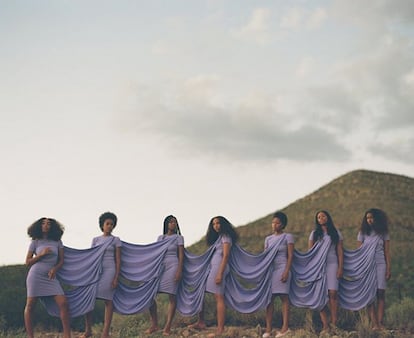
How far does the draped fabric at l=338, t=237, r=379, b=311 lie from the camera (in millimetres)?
13102

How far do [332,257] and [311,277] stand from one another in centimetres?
56

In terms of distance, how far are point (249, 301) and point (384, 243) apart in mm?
2836

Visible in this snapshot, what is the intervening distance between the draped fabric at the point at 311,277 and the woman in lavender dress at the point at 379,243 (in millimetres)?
1008

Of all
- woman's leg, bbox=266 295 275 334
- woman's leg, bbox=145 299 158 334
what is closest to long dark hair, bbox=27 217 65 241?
woman's leg, bbox=145 299 158 334

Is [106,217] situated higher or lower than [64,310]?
higher

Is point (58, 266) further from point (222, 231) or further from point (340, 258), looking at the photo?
point (340, 258)

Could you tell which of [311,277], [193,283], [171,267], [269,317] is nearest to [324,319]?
[311,277]

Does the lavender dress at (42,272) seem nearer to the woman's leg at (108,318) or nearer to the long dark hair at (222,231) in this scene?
the woman's leg at (108,318)

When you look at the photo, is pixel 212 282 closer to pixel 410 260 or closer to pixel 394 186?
pixel 410 260

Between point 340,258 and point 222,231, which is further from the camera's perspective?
point 340,258

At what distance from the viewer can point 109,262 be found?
1191cm

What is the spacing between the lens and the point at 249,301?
1251 centimetres

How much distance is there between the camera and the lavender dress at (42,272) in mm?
11195

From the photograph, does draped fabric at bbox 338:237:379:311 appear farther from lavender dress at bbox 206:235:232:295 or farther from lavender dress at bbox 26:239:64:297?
lavender dress at bbox 26:239:64:297
